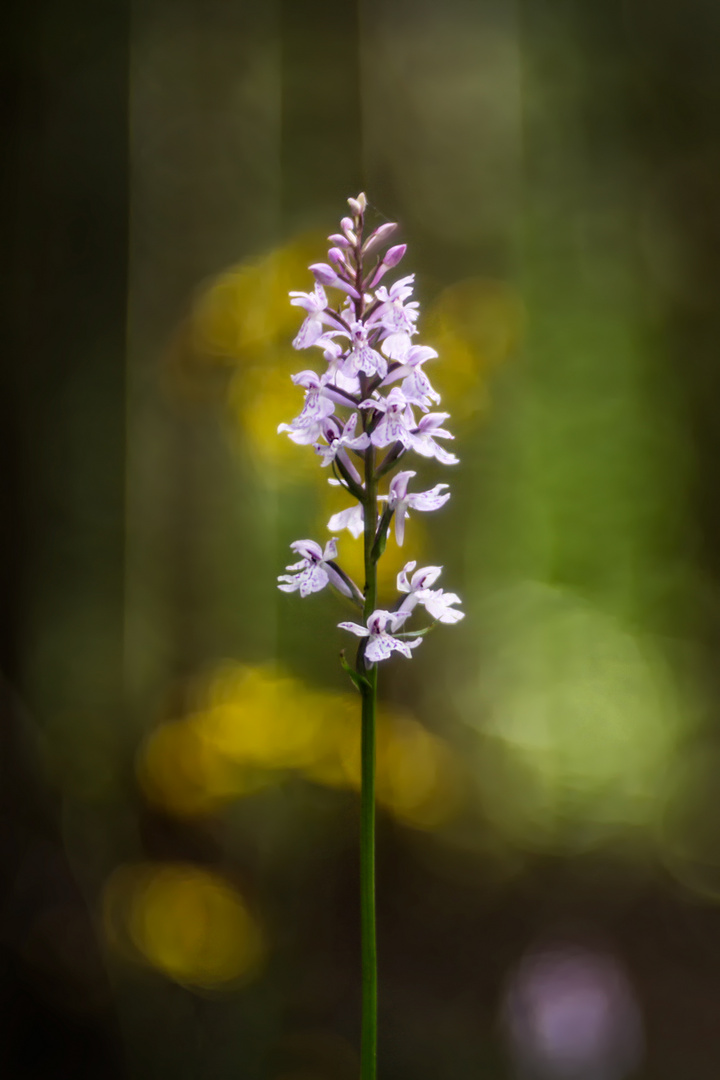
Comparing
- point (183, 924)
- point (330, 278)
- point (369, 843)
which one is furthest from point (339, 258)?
point (183, 924)

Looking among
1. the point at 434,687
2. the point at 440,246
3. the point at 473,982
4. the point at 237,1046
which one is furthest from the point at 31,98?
the point at 473,982

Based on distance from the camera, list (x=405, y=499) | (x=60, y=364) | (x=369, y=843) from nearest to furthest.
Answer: (x=369, y=843) → (x=405, y=499) → (x=60, y=364)

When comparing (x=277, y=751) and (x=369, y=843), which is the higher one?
(x=369, y=843)

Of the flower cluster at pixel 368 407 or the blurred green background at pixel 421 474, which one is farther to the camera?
the blurred green background at pixel 421 474

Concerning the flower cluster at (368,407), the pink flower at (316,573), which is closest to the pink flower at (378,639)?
the flower cluster at (368,407)

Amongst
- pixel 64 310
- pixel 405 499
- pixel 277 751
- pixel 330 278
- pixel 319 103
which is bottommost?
pixel 277 751

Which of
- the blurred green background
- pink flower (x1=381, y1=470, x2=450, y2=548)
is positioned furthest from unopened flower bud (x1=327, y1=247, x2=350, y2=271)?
the blurred green background

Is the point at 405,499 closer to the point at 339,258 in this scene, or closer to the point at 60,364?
the point at 339,258

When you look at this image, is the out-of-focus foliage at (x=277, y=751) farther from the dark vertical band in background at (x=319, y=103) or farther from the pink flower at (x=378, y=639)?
the dark vertical band in background at (x=319, y=103)
